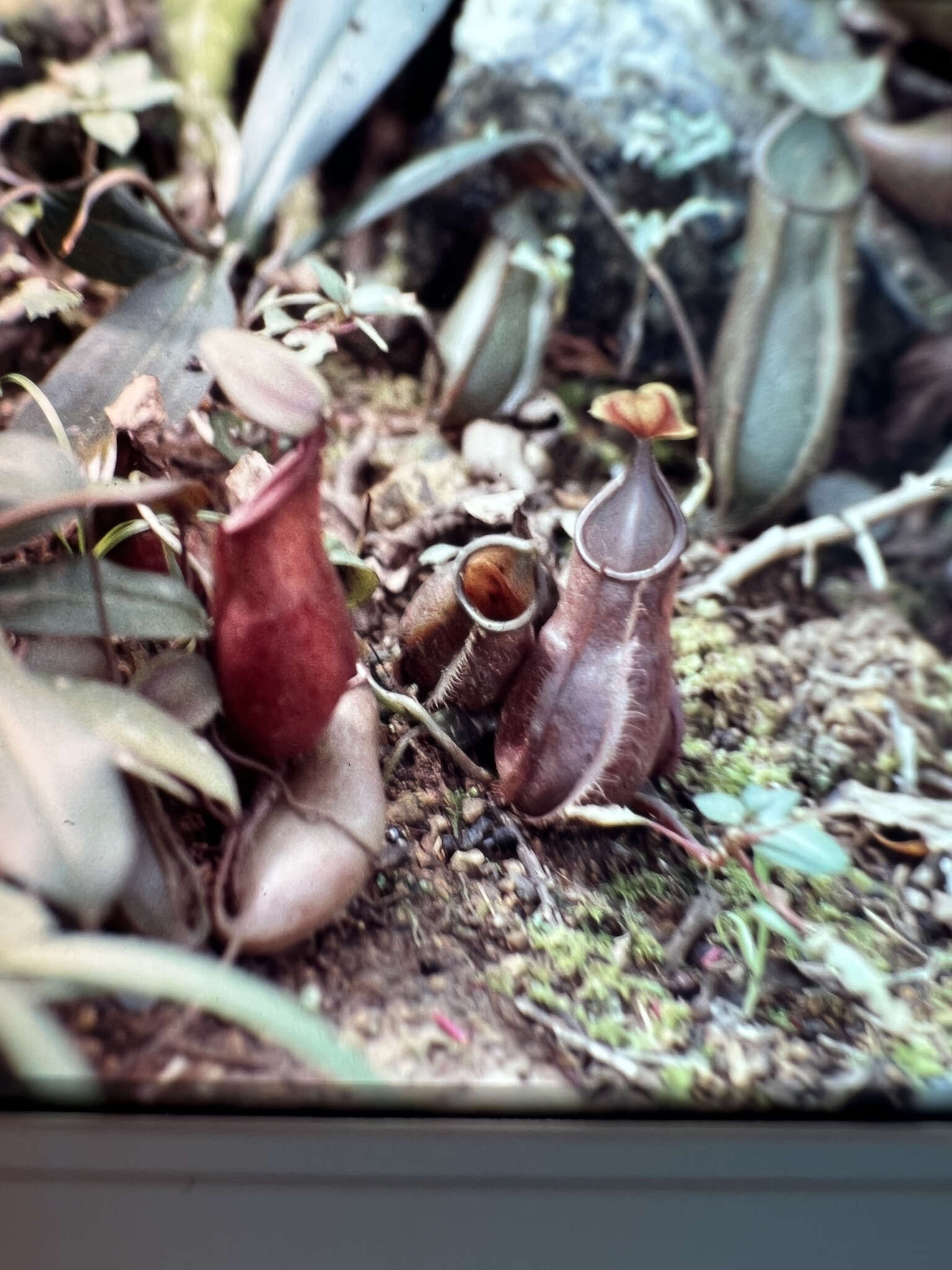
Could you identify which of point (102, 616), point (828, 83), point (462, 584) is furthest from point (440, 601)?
point (828, 83)

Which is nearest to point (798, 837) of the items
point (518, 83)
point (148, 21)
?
point (518, 83)

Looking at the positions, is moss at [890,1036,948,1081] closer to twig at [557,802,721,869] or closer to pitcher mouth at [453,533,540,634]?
twig at [557,802,721,869]

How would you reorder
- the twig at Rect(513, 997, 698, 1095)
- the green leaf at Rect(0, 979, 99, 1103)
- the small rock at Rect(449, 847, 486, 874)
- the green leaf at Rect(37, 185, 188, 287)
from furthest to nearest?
the green leaf at Rect(37, 185, 188, 287) → the small rock at Rect(449, 847, 486, 874) → the twig at Rect(513, 997, 698, 1095) → the green leaf at Rect(0, 979, 99, 1103)

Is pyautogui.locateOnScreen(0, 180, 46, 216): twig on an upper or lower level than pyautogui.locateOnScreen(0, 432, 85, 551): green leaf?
upper

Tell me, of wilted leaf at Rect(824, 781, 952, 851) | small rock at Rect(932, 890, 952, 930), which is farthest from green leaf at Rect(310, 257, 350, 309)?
small rock at Rect(932, 890, 952, 930)

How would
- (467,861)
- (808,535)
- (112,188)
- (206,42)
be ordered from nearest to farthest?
(467,861) < (112,188) < (808,535) < (206,42)

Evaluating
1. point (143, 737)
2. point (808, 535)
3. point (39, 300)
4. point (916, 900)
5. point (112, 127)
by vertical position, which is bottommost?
point (916, 900)

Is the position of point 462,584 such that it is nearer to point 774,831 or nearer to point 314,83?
point 774,831

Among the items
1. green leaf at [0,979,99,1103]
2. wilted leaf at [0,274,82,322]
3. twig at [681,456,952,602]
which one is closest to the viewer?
green leaf at [0,979,99,1103]
